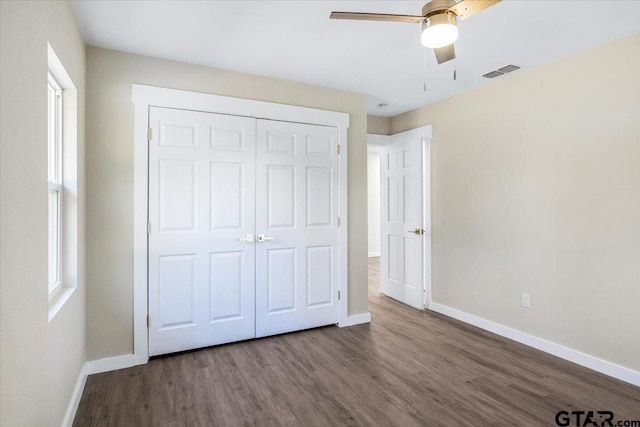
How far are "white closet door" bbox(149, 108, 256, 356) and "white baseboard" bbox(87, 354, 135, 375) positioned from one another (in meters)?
0.16

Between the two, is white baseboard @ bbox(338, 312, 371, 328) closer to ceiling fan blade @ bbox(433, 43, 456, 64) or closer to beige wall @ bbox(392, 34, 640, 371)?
beige wall @ bbox(392, 34, 640, 371)

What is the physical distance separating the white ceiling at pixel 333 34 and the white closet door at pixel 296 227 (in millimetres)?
694

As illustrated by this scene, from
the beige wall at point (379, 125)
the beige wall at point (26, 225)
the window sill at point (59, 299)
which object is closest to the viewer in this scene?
the beige wall at point (26, 225)

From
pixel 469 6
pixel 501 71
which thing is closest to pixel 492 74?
pixel 501 71

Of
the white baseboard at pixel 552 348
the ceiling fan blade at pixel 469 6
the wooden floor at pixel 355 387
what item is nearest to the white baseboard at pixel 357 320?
the wooden floor at pixel 355 387

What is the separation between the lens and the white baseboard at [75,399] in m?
1.94

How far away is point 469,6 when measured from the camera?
1.62 meters

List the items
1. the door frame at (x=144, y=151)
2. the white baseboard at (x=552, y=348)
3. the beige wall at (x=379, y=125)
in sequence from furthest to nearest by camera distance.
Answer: the beige wall at (x=379, y=125) < the door frame at (x=144, y=151) < the white baseboard at (x=552, y=348)

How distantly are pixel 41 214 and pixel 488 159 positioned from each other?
145 inches

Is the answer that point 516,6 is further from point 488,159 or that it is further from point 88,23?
point 88,23

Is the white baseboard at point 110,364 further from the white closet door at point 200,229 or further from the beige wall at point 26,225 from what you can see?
the beige wall at point 26,225

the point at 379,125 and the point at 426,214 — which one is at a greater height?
the point at 379,125

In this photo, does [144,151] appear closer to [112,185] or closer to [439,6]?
[112,185]

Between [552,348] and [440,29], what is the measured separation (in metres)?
2.87
